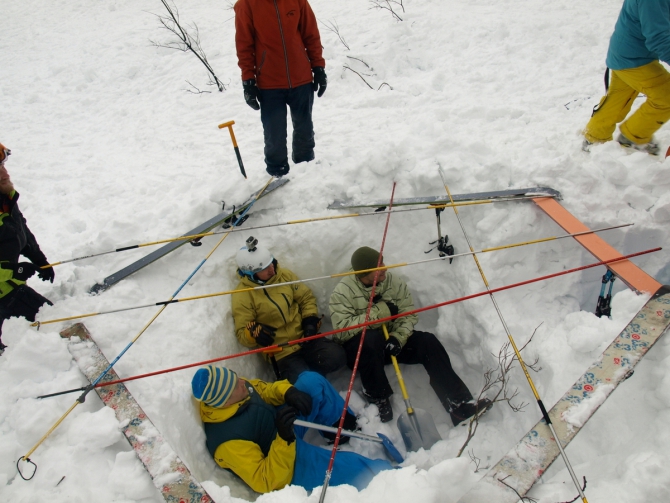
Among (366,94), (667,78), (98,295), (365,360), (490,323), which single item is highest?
(667,78)

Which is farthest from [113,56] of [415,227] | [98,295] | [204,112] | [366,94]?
[415,227]

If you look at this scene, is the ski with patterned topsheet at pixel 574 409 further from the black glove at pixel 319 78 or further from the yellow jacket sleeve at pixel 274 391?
the black glove at pixel 319 78

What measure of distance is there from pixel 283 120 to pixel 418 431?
9.65 ft

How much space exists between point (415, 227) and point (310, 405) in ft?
6.26

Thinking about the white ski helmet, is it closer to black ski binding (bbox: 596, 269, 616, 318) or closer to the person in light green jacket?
the person in light green jacket

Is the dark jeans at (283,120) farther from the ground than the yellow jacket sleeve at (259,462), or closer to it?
farther from the ground

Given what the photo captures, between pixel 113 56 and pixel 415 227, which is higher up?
pixel 113 56

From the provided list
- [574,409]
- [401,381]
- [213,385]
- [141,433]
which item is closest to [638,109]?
[574,409]

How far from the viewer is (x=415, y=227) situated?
4039mm

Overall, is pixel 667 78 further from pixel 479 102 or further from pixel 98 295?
pixel 98 295

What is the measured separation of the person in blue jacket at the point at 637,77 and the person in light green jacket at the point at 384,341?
214 cm

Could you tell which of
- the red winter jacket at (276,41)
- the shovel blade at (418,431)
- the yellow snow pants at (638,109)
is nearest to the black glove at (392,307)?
the shovel blade at (418,431)

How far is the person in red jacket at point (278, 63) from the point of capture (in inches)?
139

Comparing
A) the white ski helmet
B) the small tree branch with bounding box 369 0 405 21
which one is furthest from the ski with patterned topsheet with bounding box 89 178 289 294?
the small tree branch with bounding box 369 0 405 21
